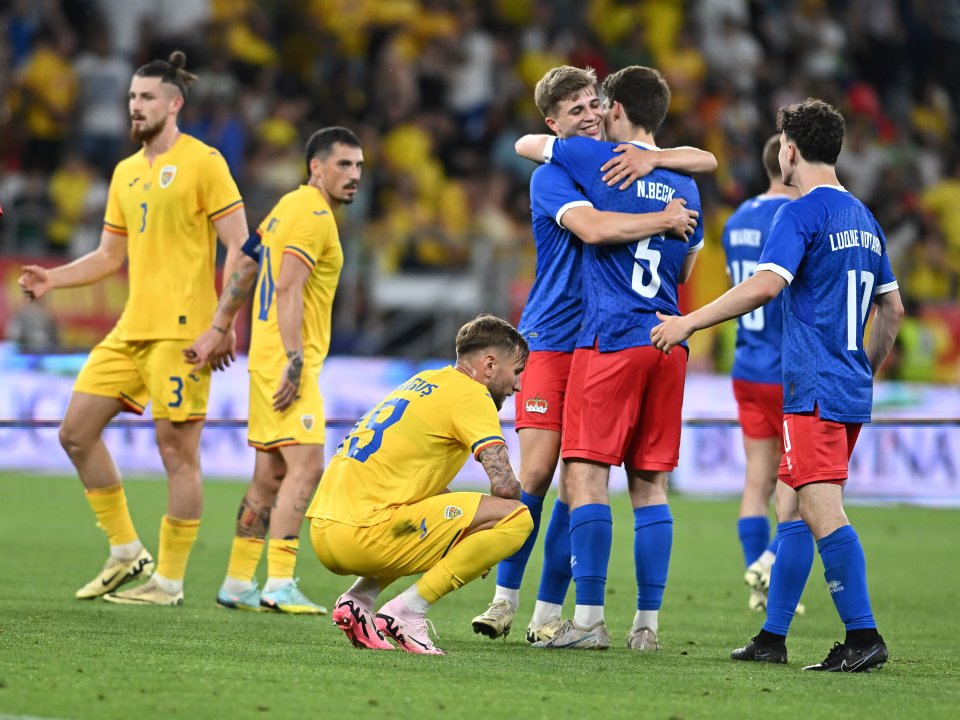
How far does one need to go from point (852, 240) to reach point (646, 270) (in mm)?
870

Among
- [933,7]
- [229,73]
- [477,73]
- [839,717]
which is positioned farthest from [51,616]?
[933,7]

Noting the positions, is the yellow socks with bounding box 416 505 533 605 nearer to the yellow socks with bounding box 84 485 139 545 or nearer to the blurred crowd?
the yellow socks with bounding box 84 485 139 545

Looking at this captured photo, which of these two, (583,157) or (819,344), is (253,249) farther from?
(819,344)

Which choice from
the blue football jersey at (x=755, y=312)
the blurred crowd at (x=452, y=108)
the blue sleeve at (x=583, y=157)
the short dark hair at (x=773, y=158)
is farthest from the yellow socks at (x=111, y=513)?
the blurred crowd at (x=452, y=108)

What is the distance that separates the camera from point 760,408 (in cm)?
881

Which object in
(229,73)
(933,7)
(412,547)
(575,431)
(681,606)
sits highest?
(933,7)

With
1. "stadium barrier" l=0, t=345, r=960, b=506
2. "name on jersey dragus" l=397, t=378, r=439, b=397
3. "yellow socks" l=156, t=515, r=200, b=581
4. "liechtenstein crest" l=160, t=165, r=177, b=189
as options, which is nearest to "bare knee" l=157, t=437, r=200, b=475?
"yellow socks" l=156, t=515, r=200, b=581

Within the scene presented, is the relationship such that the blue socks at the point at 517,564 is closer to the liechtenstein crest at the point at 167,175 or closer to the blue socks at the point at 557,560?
the blue socks at the point at 557,560

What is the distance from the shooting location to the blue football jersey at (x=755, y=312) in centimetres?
870

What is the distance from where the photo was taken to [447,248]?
55.1 ft

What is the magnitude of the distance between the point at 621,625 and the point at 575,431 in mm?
1437

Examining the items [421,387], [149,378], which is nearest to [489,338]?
[421,387]

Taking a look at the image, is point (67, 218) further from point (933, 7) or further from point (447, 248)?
point (933, 7)

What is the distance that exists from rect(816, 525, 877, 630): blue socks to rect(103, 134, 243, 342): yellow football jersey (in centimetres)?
348
